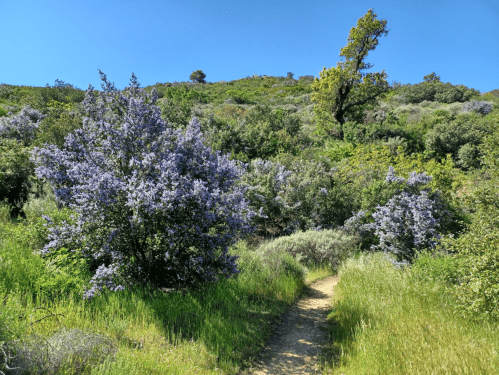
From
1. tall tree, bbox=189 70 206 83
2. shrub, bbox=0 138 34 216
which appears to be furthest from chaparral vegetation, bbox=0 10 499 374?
tall tree, bbox=189 70 206 83

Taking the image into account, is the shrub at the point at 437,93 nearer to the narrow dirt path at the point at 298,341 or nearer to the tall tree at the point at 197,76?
the narrow dirt path at the point at 298,341

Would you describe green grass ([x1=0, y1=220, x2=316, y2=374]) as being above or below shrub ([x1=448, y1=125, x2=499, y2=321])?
below

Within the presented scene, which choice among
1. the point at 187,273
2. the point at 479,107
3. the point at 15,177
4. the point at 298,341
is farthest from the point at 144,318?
the point at 479,107

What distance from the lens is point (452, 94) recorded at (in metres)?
35.5

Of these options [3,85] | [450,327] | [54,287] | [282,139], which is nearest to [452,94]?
[282,139]

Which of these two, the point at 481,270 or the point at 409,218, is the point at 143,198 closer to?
the point at 481,270

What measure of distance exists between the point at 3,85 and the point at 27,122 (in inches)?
1084

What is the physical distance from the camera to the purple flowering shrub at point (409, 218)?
985 cm

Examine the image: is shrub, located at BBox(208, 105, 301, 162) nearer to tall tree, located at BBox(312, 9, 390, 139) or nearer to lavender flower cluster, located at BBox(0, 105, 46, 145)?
tall tree, located at BBox(312, 9, 390, 139)

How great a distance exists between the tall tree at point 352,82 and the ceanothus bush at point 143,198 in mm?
20912

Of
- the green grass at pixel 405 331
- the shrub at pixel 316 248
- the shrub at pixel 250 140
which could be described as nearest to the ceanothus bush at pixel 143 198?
the green grass at pixel 405 331

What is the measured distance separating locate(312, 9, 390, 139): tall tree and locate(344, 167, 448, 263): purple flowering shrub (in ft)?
46.2

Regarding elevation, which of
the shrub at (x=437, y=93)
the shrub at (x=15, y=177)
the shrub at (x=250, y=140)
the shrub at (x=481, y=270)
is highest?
the shrub at (x=437, y=93)

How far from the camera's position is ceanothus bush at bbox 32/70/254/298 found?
5.25 m
